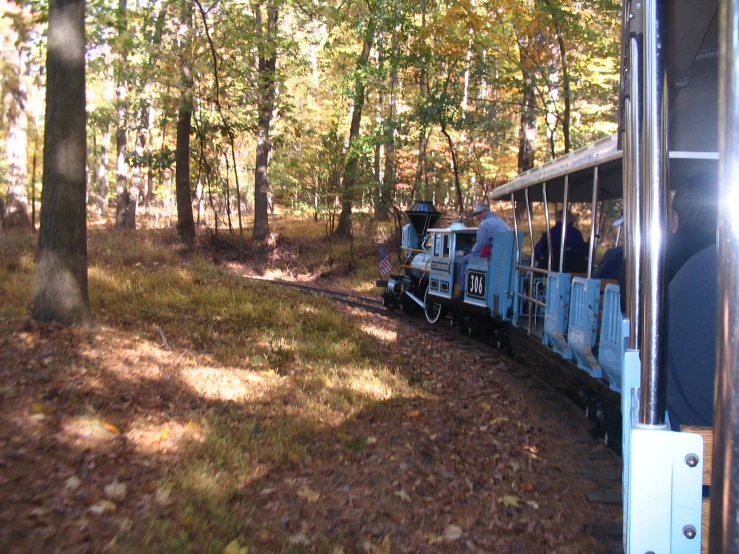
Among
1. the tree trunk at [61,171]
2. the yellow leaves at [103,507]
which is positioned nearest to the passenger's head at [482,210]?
the tree trunk at [61,171]

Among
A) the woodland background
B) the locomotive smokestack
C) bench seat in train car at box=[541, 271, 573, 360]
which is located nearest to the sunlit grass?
bench seat in train car at box=[541, 271, 573, 360]

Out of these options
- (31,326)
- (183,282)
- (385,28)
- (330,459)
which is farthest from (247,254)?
(330,459)

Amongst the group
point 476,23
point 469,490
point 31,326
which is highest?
point 476,23

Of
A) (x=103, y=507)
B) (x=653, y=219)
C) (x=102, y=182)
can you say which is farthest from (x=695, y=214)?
(x=102, y=182)

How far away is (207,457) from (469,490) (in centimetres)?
227

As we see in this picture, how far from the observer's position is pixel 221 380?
25.8 ft

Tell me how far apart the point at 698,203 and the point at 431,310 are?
40.6 ft

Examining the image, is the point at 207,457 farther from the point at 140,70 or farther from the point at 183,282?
the point at 140,70

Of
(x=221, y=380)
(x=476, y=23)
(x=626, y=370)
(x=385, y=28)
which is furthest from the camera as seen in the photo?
(x=385, y=28)

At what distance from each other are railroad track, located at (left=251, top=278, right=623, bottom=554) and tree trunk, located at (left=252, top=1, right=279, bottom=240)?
6211 millimetres

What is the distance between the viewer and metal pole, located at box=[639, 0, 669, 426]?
1.81 metres

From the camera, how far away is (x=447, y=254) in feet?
47.1

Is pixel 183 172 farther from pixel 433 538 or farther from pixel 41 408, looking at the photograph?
pixel 433 538

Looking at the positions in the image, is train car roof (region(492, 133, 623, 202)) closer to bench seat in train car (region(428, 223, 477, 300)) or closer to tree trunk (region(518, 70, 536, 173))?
bench seat in train car (region(428, 223, 477, 300))
